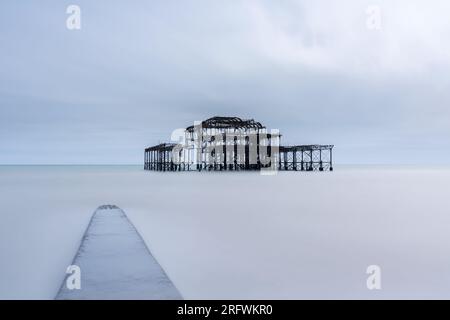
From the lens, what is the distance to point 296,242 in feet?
31.3

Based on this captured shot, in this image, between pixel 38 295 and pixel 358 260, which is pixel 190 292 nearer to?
pixel 38 295

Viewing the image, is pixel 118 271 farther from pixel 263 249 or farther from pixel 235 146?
pixel 235 146

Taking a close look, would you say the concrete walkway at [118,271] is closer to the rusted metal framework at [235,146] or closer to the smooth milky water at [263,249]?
the smooth milky water at [263,249]

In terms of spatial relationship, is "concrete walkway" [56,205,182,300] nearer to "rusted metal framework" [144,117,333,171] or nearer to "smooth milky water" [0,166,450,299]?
"smooth milky water" [0,166,450,299]

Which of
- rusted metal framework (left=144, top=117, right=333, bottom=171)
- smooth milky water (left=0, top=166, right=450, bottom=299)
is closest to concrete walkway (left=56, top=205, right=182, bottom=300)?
smooth milky water (left=0, top=166, right=450, bottom=299)

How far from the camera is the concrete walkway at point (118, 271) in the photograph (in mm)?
4914

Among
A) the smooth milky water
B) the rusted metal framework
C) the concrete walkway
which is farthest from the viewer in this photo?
the rusted metal framework

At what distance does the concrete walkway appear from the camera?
4914 millimetres

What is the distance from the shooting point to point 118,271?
18.9ft

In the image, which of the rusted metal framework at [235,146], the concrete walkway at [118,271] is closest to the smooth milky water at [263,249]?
the concrete walkway at [118,271]

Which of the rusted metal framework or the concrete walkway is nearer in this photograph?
the concrete walkway

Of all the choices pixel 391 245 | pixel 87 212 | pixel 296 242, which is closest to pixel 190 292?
pixel 296 242
